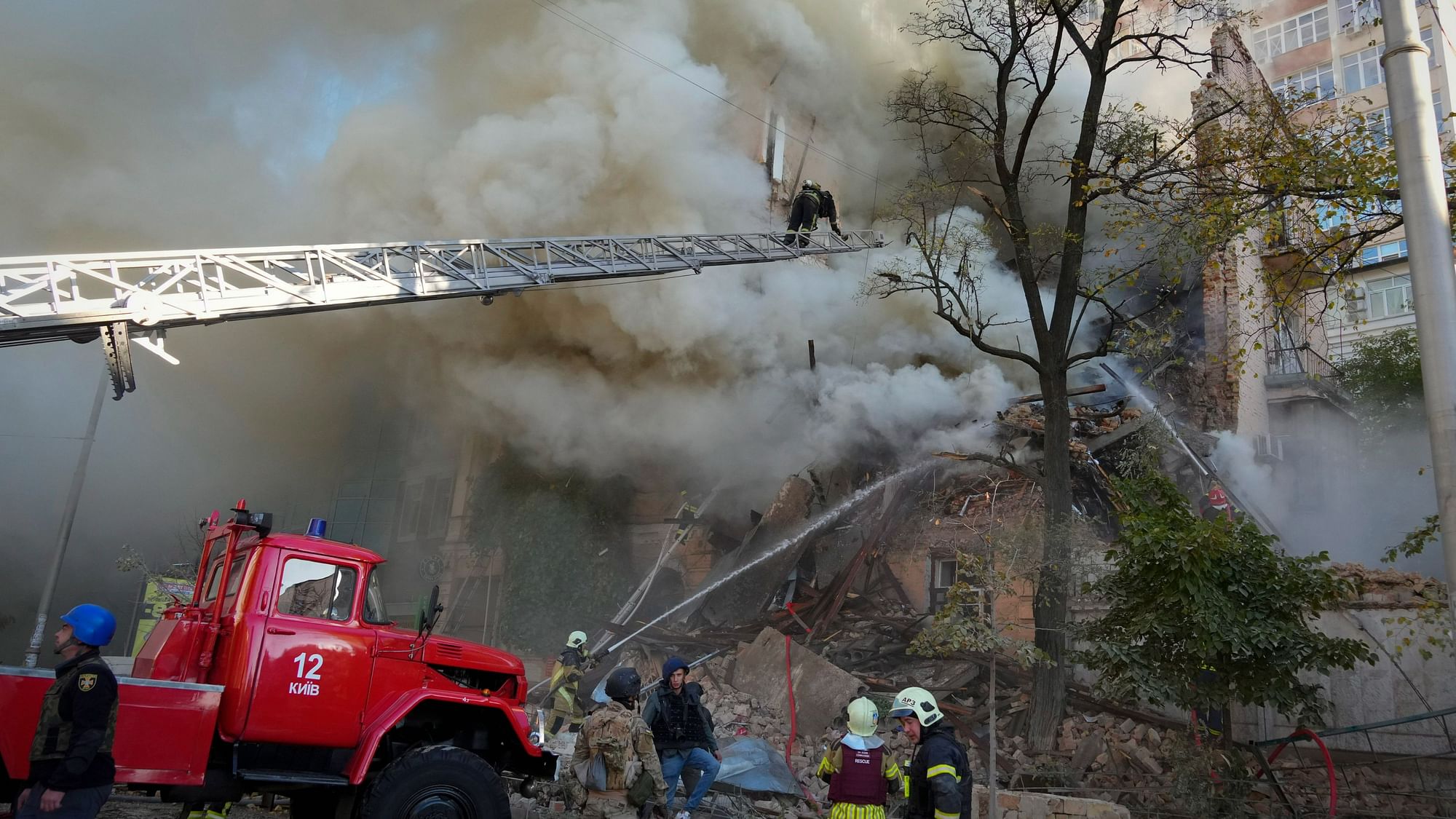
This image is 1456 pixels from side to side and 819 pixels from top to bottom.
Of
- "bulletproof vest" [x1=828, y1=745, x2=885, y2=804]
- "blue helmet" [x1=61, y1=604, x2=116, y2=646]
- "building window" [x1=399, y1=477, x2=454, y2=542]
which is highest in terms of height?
"building window" [x1=399, y1=477, x2=454, y2=542]

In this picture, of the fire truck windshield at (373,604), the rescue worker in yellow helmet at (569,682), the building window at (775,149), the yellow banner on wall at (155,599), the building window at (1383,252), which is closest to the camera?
the fire truck windshield at (373,604)

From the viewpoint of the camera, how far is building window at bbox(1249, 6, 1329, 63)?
29109 mm

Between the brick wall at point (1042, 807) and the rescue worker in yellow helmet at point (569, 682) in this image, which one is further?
the rescue worker in yellow helmet at point (569, 682)

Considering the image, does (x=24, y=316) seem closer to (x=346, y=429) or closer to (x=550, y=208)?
(x=550, y=208)

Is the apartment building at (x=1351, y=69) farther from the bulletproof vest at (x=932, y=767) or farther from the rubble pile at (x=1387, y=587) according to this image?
the bulletproof vest at (x=932, y=767)

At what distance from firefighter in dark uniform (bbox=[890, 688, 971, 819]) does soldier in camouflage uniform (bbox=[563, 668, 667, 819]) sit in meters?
2.07

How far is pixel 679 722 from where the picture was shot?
23.1 feet

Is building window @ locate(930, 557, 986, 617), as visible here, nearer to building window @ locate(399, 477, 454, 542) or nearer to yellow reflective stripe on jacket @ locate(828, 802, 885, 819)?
yellow reflective stripe on jacket @ locate(828, 802, 885, 819)

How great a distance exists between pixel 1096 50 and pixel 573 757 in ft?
33.5

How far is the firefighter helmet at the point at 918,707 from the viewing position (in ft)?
16.6

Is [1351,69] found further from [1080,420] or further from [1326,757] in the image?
[1326,757]

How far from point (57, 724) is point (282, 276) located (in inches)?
509

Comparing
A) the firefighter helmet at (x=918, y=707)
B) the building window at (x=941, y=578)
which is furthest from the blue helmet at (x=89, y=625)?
the building window at (x=941, y=578)

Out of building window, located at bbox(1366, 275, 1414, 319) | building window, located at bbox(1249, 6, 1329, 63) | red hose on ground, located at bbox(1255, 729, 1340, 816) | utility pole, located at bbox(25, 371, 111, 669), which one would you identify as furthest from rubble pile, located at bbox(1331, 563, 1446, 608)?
building window, located at bbox(1249, 6, 1329, 63)
